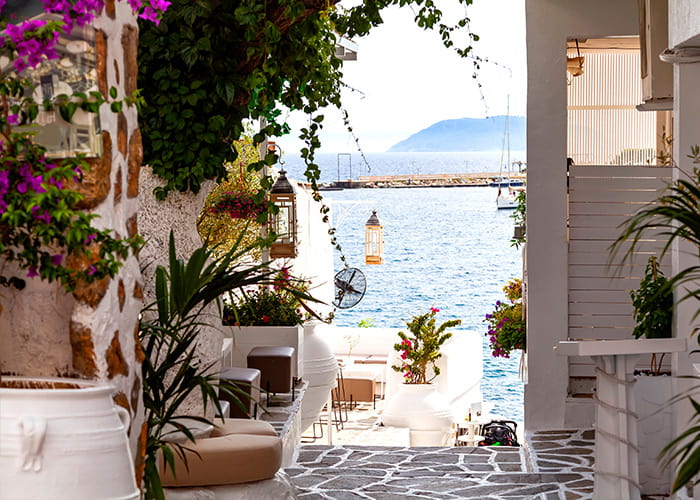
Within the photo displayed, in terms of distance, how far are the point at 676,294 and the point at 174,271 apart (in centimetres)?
359

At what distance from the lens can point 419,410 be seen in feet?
37.6

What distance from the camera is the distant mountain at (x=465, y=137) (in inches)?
3775

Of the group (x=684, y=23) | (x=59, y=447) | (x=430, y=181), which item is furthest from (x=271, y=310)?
(x=430, y=181)

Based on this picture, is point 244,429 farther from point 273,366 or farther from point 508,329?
point 508,329

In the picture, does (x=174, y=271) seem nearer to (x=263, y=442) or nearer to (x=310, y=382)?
(x=263, y=442)

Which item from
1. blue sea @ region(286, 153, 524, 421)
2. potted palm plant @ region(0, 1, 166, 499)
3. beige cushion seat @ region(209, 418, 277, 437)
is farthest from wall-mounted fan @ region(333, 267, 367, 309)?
blue sea @ region(286, 153, 524, 421)

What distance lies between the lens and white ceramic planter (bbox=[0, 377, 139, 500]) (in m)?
2.39

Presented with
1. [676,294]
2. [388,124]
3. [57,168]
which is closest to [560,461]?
[676,294]

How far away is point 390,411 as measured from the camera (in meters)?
11.5

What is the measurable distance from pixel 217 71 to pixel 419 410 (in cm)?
723

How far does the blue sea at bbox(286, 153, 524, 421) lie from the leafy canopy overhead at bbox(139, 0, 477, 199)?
26.7m

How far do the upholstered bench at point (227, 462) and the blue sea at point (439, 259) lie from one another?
26.6 meters

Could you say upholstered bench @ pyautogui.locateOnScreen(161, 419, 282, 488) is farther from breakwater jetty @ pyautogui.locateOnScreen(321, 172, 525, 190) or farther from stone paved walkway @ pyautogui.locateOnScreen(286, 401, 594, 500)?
breakwater jetty @ pyautogui.locateOnScreen(321, 172, 525, 190)

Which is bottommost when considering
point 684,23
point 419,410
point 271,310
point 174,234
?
point 419,410
